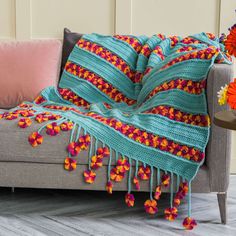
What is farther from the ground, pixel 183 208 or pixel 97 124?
pixel 97 124

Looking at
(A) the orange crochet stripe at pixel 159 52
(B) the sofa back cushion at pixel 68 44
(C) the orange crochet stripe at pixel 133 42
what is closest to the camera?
(A) the orange crochet stripe at pixel 159 52

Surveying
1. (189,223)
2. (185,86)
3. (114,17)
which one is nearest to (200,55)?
(185,86)

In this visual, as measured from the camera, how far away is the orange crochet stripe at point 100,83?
309 centimetres

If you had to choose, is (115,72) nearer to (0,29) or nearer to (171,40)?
(171,40)

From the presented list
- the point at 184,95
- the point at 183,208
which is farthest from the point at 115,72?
the point at 183,208

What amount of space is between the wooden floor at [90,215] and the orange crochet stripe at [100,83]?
1.68 ft

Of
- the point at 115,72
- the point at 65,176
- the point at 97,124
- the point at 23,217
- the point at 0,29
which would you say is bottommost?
the point at 23,217

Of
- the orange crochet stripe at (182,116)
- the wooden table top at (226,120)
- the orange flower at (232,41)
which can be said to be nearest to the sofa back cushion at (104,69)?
the orange crochet stripe at (182,116)

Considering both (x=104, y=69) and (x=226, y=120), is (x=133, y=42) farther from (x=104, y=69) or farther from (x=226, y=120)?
(x=226, y=120)

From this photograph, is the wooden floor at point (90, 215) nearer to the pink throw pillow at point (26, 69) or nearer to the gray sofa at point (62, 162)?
the gray sofa at point (62, 162)

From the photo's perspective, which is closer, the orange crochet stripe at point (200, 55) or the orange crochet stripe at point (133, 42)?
the orange crochet stripe at point (200, 55)

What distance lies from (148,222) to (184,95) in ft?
1.92

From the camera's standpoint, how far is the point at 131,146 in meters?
2.46

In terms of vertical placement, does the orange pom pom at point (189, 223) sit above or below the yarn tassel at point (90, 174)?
below
